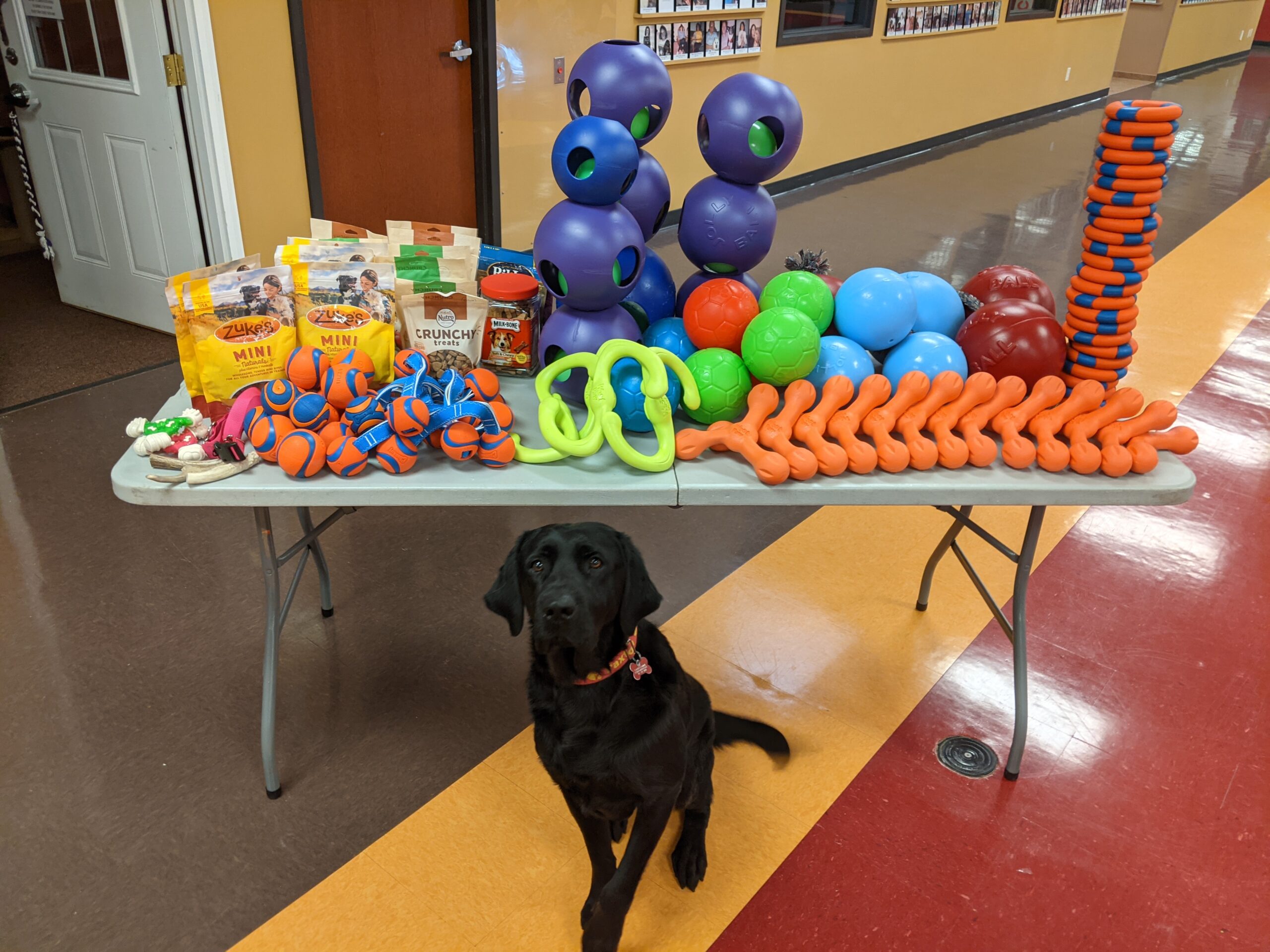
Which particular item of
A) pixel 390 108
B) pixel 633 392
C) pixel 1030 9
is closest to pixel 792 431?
pixel 633 392

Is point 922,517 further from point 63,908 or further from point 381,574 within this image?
point 63,908

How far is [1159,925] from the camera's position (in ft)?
5.96

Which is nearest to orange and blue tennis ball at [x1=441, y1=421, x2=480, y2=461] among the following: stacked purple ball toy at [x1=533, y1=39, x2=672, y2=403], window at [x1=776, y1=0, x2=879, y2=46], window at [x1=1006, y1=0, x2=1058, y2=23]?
stacked purple ball toy at [x1=533, y1=39, x2=672, y2=403]

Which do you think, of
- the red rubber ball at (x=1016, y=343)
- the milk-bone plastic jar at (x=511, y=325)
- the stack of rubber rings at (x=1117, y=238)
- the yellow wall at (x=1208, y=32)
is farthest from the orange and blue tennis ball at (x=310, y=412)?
the yellow wall at (x=1208, y=32)

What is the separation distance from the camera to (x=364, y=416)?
1.74 m

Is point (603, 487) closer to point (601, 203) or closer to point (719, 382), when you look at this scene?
point (719, 382)

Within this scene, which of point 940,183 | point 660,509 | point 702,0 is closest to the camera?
point 660,509

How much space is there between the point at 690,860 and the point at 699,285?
1273 millimetres

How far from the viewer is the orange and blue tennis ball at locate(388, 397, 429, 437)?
1.68m

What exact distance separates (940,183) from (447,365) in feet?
21.9

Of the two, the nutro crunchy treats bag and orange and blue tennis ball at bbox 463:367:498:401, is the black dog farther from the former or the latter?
the nutro crunchy treats bag

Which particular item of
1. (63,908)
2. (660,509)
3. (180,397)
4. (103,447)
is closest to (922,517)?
(660,509)

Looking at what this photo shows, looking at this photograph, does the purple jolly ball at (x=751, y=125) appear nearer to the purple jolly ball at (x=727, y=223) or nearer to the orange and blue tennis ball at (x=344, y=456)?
the purple jolly ball at (x=727, y=223)

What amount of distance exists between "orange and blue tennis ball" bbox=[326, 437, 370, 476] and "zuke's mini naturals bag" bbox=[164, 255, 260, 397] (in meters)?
0.36
